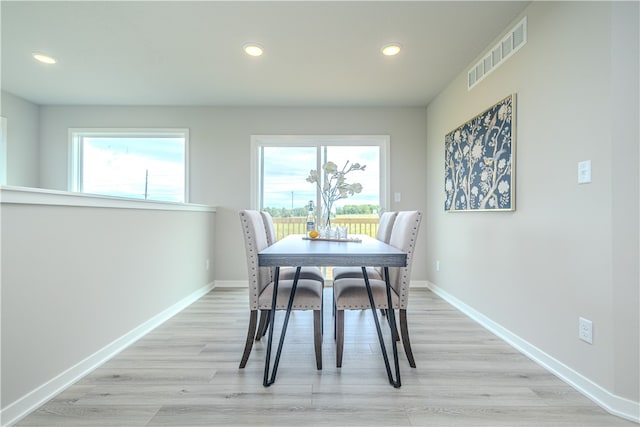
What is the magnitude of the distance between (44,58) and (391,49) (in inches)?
123

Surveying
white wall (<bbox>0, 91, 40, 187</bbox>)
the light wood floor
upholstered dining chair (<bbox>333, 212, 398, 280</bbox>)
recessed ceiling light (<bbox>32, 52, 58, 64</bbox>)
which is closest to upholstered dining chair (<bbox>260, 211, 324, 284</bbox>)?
upholstered dining chair (<bbox>333, 212, 398, 280</bbox>)

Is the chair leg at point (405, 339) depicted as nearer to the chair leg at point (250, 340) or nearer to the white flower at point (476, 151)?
the chair leg at point (250, 340)

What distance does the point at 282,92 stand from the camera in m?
3.39

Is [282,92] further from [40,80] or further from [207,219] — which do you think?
[40,80]

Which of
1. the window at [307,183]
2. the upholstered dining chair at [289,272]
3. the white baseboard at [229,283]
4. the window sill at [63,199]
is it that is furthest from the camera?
the window at [307,183]

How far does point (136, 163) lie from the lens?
13.0 ft

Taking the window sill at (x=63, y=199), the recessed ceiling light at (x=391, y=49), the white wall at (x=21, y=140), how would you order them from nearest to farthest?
the window sill at (x=63, y=199) → the recessed ceiling light at (x=391, y=49) → the white wall at (x=21, y=140)

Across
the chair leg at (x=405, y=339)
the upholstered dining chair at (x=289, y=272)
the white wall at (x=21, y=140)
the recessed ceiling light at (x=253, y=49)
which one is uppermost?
the recessed ceiling light at (x=253, y=49)

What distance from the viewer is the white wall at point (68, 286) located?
1.31 metres

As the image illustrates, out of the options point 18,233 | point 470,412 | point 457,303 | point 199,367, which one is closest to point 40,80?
point 18,233

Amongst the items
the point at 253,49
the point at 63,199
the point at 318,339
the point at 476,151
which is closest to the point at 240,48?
the point at 253,49

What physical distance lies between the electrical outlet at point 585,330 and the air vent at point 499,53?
181 cm

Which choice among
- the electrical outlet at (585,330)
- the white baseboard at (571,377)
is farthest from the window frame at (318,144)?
the electrical outlet at (585,330)

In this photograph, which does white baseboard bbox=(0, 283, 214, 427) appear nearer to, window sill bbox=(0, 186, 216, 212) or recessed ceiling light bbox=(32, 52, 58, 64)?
window sill bbox=(0, 186, 216, 212)
